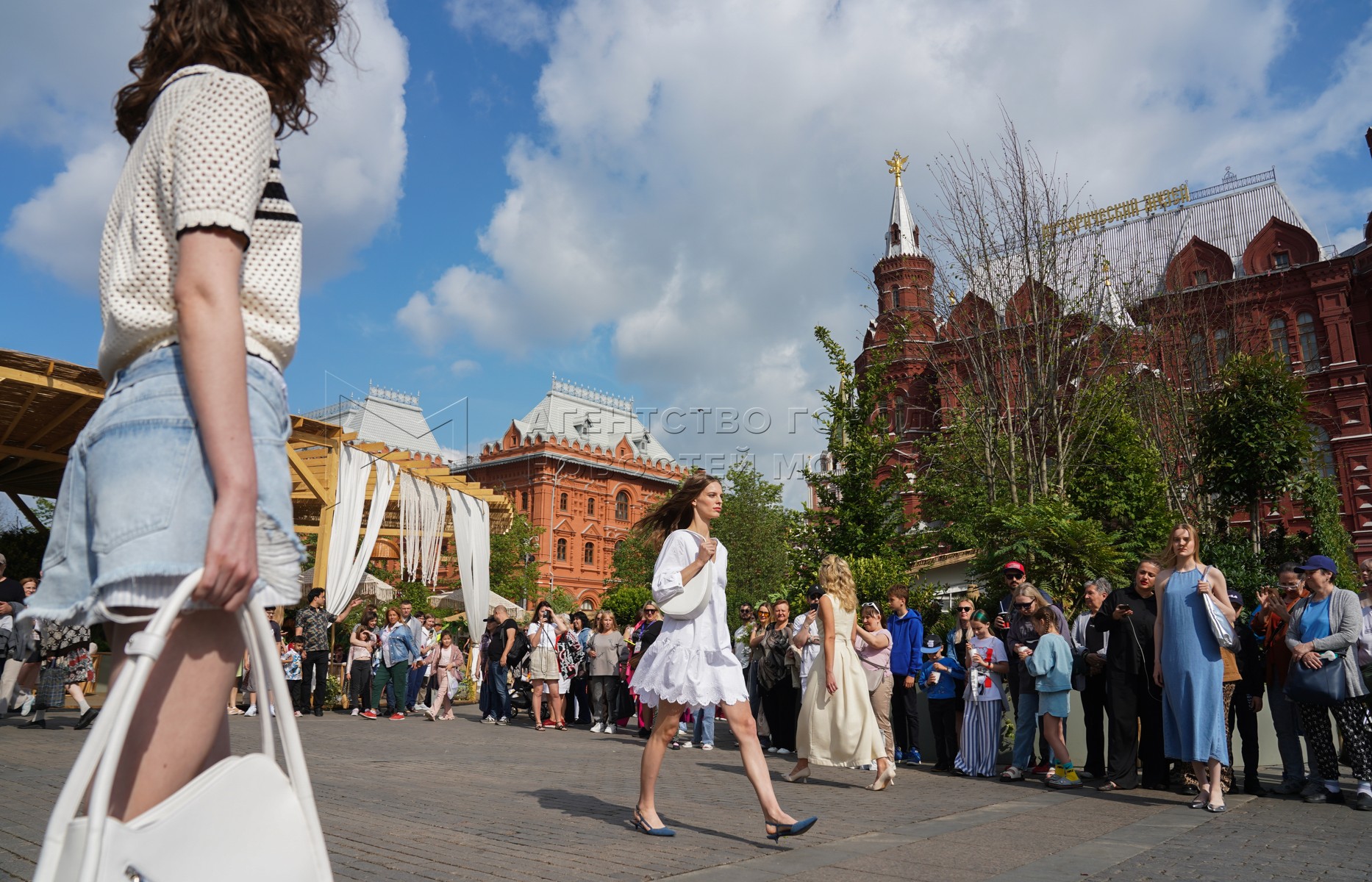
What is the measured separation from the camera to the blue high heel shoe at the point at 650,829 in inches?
226

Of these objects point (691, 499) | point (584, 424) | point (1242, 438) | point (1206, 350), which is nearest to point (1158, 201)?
point (1206, 350)

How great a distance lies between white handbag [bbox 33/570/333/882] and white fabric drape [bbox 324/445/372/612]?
18.9m

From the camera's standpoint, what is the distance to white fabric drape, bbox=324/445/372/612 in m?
19.8

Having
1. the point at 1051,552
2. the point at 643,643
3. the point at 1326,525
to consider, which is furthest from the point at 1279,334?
the point at 643,643

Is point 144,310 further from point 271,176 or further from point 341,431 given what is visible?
point 341,431

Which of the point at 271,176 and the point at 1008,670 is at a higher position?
the point at 271,176

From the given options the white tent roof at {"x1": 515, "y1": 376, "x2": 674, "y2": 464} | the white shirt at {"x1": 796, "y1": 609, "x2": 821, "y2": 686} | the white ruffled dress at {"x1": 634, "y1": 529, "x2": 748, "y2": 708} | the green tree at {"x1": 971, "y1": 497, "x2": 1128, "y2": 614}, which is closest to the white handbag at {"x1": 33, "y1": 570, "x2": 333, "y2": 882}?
the white ruffled dress at {"x1": 634, "y1": 529, "x2": 748, "y2": 708}

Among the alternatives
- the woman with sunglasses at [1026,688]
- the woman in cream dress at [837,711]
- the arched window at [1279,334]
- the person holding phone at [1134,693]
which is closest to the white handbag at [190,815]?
the woman in cream dress at [837,711]

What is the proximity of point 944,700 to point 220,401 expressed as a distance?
10.2 metres

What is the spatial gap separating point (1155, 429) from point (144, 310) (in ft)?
94.9

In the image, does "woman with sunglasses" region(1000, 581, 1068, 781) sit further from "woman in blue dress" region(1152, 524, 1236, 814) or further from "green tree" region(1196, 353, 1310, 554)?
"green tree" region(1196, 353, 1310, 554)

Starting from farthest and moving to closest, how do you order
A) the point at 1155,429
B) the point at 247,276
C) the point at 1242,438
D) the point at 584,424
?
the point at 584,424
the point at 1155,429
the point at 1242,438
the point at 247,276

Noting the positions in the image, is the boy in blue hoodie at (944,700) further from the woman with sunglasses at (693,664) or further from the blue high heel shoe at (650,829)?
the blue high heel shoe at (650,829)

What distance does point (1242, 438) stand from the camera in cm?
1981
